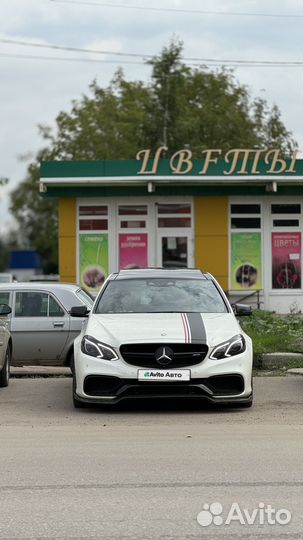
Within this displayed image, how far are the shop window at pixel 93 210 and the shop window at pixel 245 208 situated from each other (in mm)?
3499

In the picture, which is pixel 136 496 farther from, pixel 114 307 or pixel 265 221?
pixel 265 221

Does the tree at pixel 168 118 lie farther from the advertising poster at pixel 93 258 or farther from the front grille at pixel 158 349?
the front grille at pixel 158 349

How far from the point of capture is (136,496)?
6.60 meters

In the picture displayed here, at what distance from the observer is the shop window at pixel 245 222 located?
84.3 feet

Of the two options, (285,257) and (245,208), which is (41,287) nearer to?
(245,208)

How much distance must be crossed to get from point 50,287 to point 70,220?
1048cm

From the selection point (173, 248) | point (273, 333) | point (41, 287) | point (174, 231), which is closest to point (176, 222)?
point (174, 231)

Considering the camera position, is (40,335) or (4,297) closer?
(40,335)

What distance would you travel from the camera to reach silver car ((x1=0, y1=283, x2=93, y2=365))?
14.6 m

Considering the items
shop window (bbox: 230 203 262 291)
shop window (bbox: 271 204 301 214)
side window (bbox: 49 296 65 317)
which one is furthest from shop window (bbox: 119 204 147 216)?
side window (bbox: 49 296 65 317)

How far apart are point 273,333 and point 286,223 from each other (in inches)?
337

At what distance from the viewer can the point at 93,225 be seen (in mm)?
25656

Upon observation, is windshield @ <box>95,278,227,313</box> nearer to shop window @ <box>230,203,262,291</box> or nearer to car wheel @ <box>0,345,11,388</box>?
car wheel @ <box>0,345,11,388</box>

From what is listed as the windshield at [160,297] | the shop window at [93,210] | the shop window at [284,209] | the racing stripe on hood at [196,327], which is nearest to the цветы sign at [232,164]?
the shop window at [284,209]
